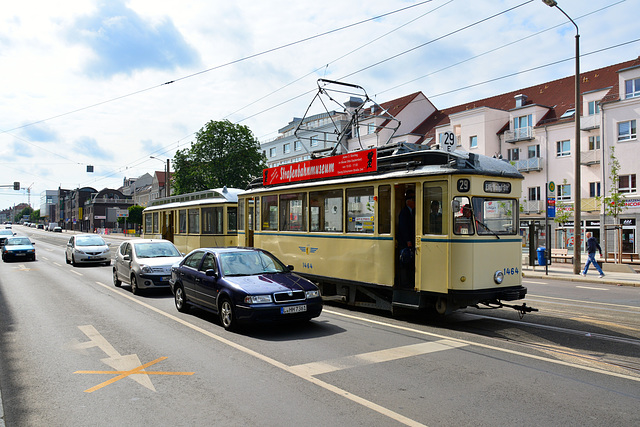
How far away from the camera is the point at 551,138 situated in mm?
39781

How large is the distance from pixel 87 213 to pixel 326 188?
129 meters

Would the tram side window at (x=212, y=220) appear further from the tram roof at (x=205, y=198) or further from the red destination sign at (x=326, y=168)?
the red destination sign at (x=326, y=168)

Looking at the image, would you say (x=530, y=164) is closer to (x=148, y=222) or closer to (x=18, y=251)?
(x=148, y=222)

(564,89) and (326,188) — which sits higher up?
(564,89)

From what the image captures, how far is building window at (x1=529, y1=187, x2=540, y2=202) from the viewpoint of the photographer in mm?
41044

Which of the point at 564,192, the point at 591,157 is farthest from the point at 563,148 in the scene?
the point at 564,192

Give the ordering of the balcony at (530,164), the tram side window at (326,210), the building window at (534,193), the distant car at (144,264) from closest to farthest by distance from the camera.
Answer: the tram side window at (326,210) < the distant car at (144,264) < the balcony at (530,164) < the building window at (534,193)

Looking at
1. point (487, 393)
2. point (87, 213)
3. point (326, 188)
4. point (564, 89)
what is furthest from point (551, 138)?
point (87, 213)

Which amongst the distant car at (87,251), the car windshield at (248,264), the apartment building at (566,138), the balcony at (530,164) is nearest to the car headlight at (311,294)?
the car windshield at (248,264)

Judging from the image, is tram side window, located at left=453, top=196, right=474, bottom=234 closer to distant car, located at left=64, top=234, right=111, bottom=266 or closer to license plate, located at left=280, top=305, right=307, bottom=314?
license plate, located at left=280, top=305, right=307, bottom=314

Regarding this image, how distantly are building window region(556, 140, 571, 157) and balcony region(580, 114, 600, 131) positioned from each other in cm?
184

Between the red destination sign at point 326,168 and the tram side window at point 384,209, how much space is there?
1.75 feet

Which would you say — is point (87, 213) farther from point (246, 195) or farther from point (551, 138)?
point (246, 195)

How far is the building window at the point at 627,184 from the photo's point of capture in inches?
1329
